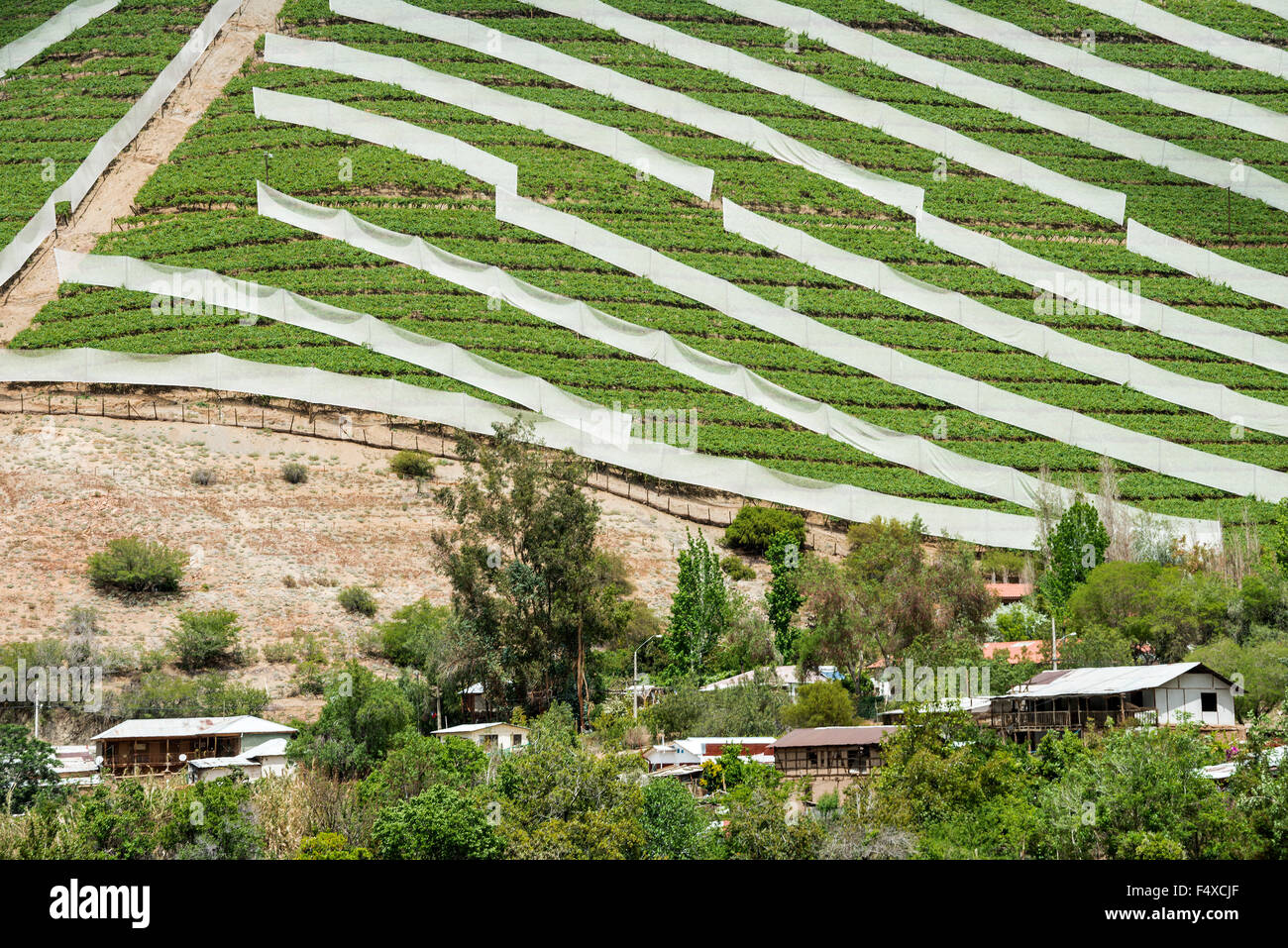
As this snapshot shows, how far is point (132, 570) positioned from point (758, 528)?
20214 millimetres

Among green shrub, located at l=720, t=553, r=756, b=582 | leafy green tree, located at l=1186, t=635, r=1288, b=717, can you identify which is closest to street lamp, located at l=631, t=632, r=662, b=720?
green shrub, located at l=720, t=553, r=756, b=582

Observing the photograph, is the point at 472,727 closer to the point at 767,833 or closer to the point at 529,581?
the point at 529,581

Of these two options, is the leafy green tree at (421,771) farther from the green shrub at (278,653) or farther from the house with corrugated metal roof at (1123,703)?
the house with corrugated metal roof at (1123,703)

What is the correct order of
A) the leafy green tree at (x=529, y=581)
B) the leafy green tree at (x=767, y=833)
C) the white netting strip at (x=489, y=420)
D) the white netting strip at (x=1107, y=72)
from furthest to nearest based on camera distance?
1. the white netting strip at (x=1107, y=72)
2. the white netting strip at (x=489, y=420)
3. the leafy green tree at (x=529, y=581)
4. the leafy green tree at (x=767, y=833)

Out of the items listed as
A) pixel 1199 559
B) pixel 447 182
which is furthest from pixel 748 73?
pixel 1199 559

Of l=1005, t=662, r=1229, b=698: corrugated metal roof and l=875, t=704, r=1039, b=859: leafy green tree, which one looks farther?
l=1005, t=662, r=1229, b=698: corrugated metal roof

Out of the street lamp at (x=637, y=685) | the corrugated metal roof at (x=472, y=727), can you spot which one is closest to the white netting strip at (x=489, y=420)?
the street lamp at (x=637, y=685)

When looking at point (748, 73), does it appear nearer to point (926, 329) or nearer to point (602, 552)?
point (926, 329)

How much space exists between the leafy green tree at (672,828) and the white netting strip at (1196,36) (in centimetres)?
7883

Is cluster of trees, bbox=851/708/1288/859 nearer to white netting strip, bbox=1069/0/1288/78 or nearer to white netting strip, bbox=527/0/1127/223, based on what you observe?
white netting strip, bbox=527/0/1127/223

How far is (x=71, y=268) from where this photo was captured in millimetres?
59188

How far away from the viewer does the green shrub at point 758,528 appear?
158 ft

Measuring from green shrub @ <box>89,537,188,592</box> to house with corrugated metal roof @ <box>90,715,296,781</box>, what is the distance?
866 cm

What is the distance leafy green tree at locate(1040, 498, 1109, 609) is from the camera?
43969 millimetres
